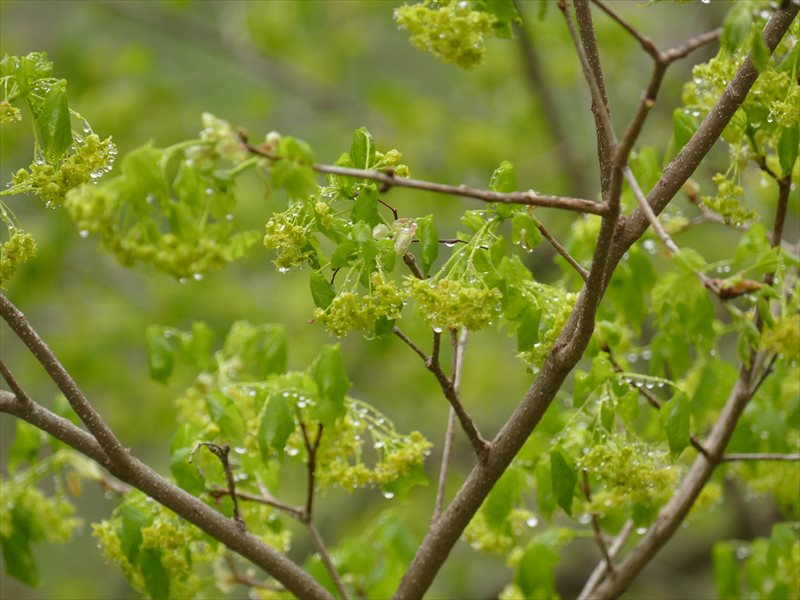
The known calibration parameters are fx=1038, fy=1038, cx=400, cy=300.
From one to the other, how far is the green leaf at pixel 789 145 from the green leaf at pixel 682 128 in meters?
0.18

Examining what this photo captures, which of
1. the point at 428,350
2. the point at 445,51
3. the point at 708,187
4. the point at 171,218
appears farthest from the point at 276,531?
the point at 708,187

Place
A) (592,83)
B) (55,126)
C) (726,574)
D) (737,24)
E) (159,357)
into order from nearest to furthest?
(737,24), (592,83), (55,126), (159,357), (726,574)

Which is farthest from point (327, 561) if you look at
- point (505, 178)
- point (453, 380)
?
point (505, 178)

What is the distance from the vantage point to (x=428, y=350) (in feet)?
19.1

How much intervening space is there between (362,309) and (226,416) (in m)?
0.58

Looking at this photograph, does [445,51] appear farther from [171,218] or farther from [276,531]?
[276,531]

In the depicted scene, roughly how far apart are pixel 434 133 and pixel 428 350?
229 centimetres

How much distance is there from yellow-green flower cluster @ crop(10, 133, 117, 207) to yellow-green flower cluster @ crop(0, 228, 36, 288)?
7 cm

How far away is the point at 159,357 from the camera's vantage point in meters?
2.68

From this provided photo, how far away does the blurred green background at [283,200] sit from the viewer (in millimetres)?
6793

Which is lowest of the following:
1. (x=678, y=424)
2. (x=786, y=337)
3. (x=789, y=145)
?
(x=678, y=424)

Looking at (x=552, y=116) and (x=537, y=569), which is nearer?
(x=537, y=569)

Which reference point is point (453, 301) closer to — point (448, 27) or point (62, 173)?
point (448, 27)

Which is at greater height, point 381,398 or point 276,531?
point 381,398
